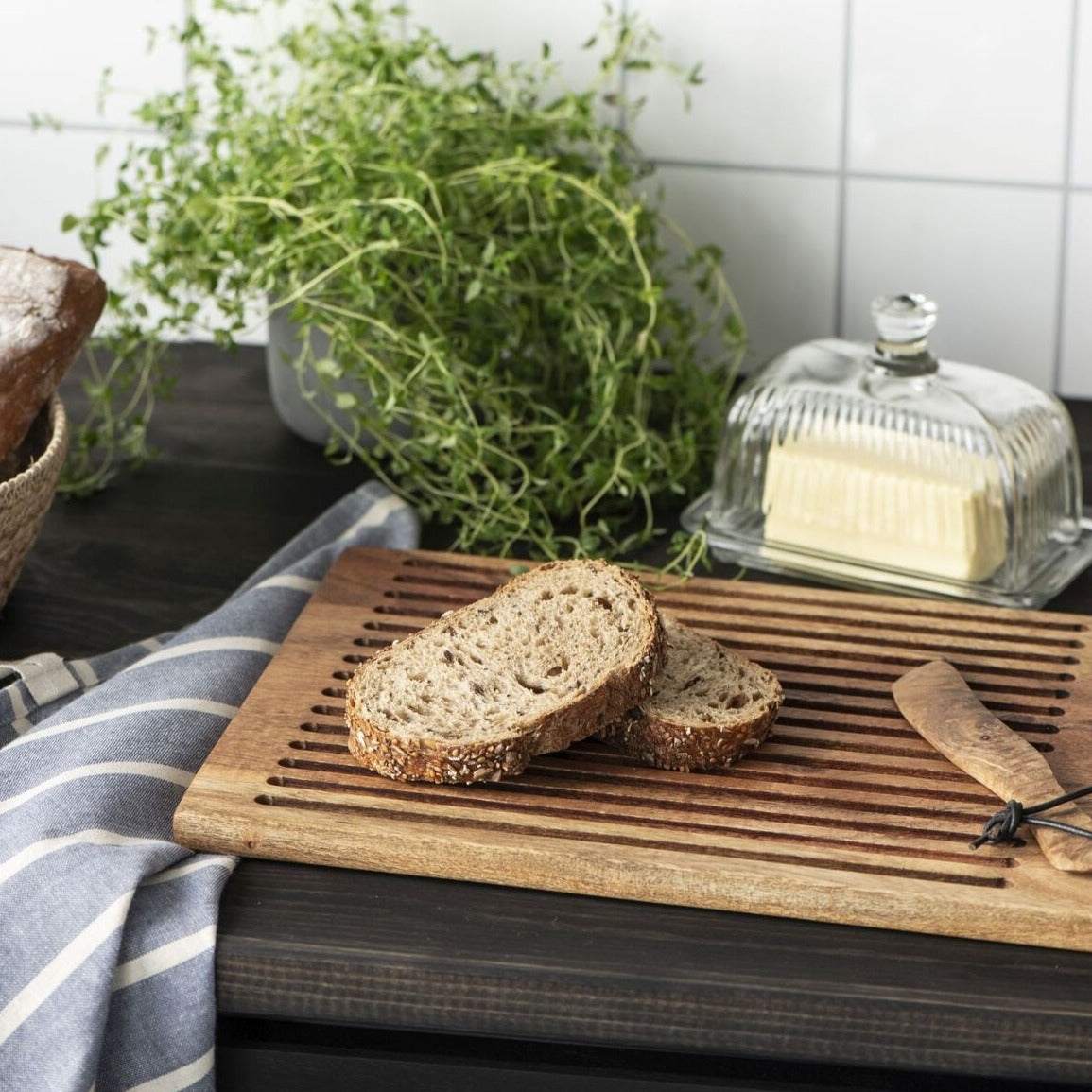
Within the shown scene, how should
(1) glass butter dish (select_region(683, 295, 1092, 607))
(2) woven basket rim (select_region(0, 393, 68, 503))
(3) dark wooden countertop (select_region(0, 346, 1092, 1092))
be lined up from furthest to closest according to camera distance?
(1) glass butter dish (select_region(683, 295, 1092, 607)), (2) woven basket rim (select_region(0, 393, 68, 503)), (3) dark wooden countertop (select_region(0, 346, 1092, 1092))

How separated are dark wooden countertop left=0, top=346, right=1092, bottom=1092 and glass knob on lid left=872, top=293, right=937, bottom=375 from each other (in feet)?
1.61

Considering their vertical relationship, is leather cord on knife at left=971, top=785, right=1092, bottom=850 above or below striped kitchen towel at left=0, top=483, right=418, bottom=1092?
above

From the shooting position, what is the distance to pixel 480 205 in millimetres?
1243

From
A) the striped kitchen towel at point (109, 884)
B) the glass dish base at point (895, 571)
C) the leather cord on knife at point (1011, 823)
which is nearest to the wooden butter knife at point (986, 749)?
the leather cord on knife at point (1011, 823)

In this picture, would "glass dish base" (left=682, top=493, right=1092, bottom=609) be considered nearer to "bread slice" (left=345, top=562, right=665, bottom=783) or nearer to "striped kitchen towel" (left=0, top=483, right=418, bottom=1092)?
"bread slice" (left=345, top=562, right=665, bottom=783)

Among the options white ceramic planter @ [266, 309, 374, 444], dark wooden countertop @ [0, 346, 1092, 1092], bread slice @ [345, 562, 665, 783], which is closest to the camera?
dark wooden countertop @ [0, 346, 1092, 1092]

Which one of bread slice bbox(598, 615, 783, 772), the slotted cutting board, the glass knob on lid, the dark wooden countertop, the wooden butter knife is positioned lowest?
the dark wooden countertop

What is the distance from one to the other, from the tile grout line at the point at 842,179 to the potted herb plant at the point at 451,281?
128 millimetres

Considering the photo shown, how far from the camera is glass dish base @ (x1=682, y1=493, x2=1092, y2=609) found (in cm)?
109

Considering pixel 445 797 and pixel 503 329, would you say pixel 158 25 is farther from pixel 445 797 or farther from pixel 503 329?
pixel 445 797

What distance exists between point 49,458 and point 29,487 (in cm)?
3

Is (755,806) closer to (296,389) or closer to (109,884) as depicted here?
(109,884)

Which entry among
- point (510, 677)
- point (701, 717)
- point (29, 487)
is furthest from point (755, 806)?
point (29, 487)

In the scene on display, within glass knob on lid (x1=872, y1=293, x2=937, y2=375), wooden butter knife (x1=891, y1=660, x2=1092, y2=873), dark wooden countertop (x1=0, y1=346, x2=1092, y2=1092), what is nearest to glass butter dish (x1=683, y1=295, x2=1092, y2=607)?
glass knob on lid (x1=872, y1=293, x2=937, y2=375)
